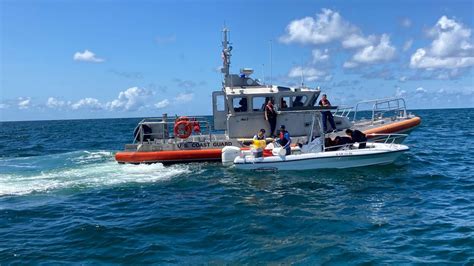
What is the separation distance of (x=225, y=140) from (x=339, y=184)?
551 cm

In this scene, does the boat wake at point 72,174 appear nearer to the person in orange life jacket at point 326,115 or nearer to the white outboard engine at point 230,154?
the white outboard engine at point 230,154

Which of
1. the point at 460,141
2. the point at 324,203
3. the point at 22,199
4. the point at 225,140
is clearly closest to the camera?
the point at 324,203

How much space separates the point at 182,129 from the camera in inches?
653

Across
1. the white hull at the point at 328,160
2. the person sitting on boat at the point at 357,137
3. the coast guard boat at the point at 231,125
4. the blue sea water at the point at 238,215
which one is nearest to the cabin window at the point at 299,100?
the coast guard boat at the point at 231,125

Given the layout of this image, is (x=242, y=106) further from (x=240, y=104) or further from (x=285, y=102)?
(x=285, y=102)

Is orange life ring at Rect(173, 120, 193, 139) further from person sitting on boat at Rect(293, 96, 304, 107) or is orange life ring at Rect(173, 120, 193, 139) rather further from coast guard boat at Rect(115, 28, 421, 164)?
person sitting on boat at Rect(293, 96, 304, 107)

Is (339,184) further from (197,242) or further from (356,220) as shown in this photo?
(197,242)

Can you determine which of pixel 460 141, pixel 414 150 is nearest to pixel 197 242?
pixel 414 150

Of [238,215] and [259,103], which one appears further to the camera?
[259,103]

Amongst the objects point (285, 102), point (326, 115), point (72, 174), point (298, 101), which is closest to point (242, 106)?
point (285, 102)

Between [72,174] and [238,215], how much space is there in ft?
25.1

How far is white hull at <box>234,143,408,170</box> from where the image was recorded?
13977 millimetres

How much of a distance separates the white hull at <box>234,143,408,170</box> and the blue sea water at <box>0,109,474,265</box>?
11.6 inches

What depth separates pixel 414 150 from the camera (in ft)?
65.0
